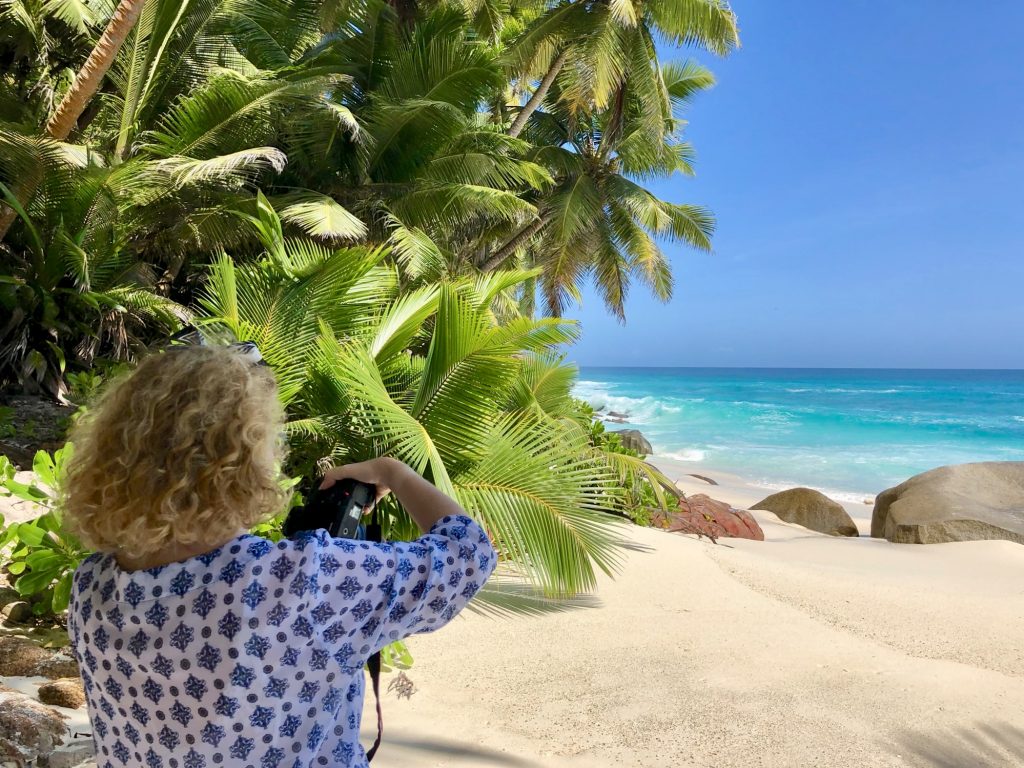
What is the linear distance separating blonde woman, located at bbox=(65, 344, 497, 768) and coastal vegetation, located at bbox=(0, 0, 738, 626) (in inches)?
52.2

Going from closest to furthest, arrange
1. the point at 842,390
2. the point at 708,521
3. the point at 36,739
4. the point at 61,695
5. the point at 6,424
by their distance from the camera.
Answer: the point at 36,739 → the point at 61,695 → the point at 6,424 → the point at 708,521 → the point at 842,390

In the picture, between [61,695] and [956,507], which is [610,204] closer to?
[956,507]

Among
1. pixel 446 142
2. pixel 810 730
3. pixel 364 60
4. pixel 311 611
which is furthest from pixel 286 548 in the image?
pixel 364 60

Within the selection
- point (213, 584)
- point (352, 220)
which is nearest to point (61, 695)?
point (213, 584)

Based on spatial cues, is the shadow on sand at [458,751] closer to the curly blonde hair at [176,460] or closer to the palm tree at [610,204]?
the curly blonde hair at [176,460]

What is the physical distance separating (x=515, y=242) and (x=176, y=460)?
1585 centimetres

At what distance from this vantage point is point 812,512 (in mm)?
12352

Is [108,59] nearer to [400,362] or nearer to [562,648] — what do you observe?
[400,362]

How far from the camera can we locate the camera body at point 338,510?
1.36 meters

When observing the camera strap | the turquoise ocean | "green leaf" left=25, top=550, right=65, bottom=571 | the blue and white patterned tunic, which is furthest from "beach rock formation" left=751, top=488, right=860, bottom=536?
the blue and white patterned tunic

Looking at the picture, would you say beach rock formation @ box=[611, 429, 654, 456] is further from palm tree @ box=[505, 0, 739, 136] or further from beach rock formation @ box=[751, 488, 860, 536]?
palm tree @ box=[505, 0, 739, 136]

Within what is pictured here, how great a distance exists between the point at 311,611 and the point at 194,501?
24cm

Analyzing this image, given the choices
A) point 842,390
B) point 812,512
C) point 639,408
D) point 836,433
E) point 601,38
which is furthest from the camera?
point 842,390

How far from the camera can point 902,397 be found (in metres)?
58.2
